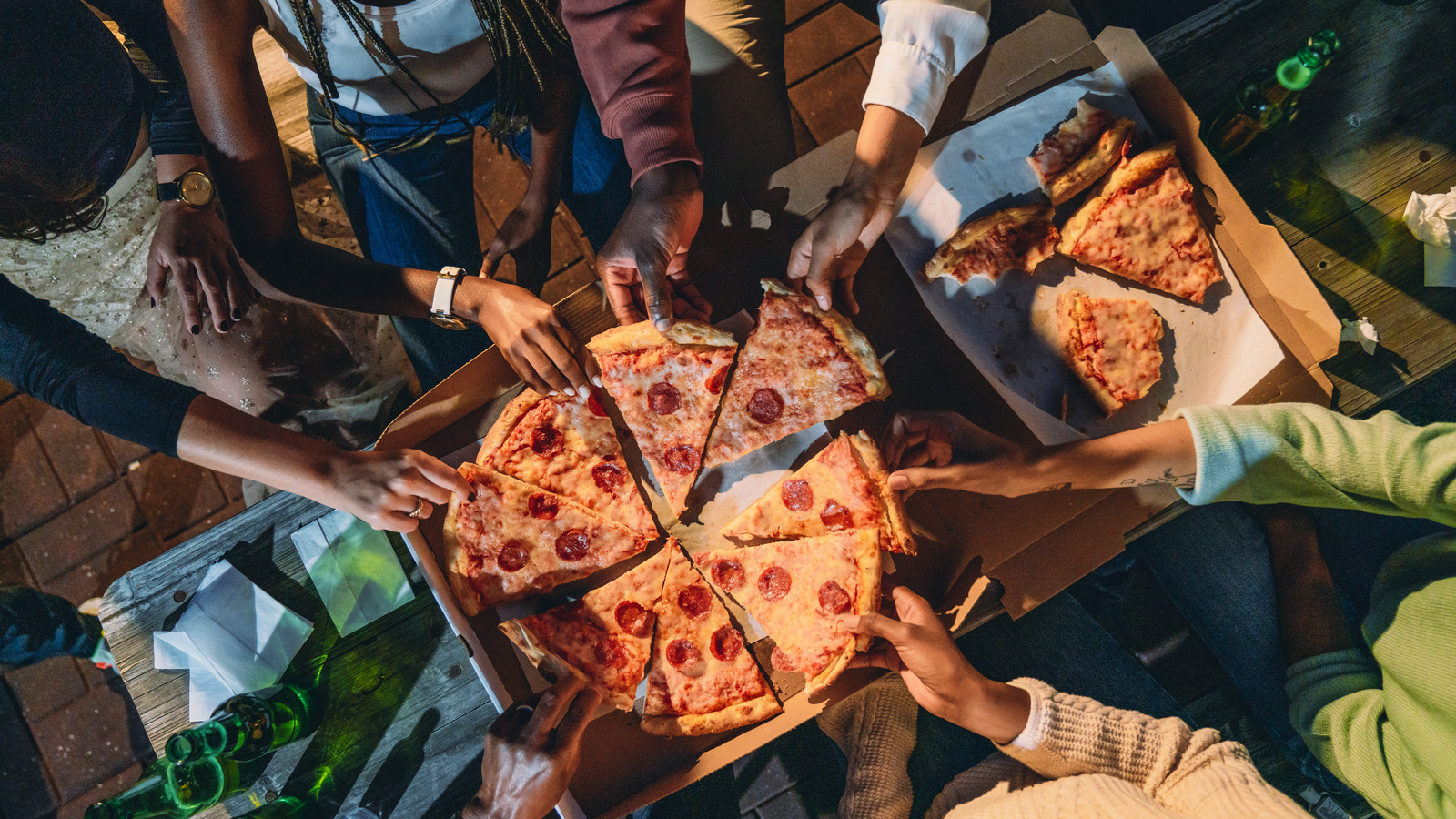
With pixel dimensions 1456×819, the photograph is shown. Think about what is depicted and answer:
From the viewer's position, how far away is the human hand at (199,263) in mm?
2803

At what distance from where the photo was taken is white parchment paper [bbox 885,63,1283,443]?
288cm

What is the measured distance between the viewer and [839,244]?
2.76 meters

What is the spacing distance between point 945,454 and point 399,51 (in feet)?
8.58

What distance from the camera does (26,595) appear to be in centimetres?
351

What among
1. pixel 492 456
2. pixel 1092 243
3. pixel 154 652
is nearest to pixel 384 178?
pixel 492 456

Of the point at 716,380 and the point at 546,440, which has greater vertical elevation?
the point at 546,440

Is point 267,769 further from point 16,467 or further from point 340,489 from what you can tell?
point 16,467

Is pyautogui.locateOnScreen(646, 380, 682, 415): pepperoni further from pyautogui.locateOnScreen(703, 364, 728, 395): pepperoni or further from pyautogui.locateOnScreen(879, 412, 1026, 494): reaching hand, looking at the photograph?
pyautogui.locateOnScreen(879, 412, 1026, 494): reaching hand

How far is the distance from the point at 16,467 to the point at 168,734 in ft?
8.03

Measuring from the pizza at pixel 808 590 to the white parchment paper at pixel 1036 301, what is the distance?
95 cm

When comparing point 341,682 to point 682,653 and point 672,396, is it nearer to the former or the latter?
point 682,653

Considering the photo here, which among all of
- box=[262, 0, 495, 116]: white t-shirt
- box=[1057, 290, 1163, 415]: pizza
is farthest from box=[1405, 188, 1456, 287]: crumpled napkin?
box=[262, 0, 495, 116]: white t-shirt

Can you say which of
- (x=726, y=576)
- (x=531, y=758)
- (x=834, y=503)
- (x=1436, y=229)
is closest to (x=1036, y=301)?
(x=834, y=503)

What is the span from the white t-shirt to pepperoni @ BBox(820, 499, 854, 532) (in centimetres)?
235
